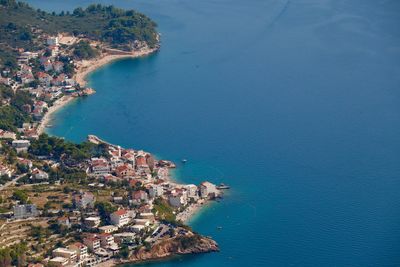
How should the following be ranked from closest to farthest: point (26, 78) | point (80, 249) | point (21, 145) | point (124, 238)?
point (80, 249) < point (124, 238) < point (21, 145) < point (26, 78)

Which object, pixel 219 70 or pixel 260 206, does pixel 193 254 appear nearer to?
pixel 260 206

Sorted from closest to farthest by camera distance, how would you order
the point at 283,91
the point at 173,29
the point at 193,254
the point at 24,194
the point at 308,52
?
1. the point at 193,254
2. the point at 24,194
3. the point at 283,91
4. the point at 308,52
5. the point at 173,29

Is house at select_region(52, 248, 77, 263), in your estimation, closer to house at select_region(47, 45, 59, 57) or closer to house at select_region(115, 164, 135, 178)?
house at select_region(115, 164, 135, 178)

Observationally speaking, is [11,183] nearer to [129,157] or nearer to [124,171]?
[124,171]

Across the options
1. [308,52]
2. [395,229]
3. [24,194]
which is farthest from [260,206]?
[308,52]

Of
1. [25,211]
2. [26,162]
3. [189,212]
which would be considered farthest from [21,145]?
[189,212]

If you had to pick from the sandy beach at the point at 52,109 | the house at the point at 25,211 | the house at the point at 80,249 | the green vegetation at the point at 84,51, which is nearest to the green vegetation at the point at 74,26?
the green vegetation at the point at 84,51
